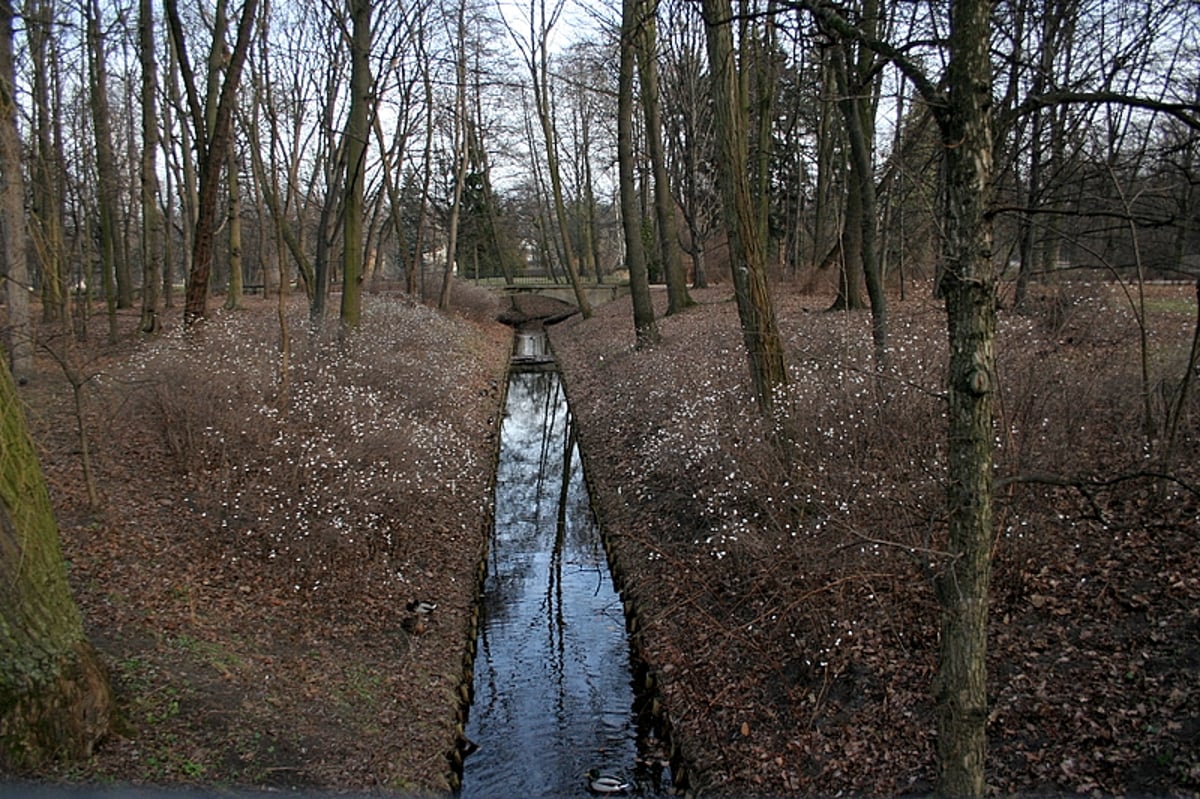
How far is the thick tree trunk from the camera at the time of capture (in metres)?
4.74

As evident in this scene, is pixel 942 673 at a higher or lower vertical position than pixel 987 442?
lower

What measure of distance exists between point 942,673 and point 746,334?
6.29 meters

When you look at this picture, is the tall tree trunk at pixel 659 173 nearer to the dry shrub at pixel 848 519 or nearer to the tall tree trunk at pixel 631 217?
the tall tree trunk at pixel 631 217

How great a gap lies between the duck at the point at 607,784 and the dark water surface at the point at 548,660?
0.07 m

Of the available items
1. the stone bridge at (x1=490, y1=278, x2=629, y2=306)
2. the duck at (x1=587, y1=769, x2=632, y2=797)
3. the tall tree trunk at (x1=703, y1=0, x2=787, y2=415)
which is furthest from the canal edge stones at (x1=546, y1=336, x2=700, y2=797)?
the stone bridge at (x1=490, y1=278, x2=629, y2=306)

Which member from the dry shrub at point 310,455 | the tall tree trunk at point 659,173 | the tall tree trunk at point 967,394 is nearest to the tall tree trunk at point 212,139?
the dry shrub at point 310,455

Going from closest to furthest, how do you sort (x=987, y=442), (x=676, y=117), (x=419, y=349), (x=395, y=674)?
(x=987, y=442), (x=395, y=674), (x=419, y=349), (x=676, y=117)

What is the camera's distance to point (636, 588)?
9.15 metres

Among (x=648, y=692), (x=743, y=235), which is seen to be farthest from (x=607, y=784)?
(x=743, y=235)

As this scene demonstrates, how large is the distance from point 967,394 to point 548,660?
223 inches

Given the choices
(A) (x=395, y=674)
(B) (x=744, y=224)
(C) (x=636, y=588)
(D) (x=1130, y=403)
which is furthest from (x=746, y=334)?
(A) (x=395, y=674)

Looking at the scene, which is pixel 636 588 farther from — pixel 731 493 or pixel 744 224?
pixel 744 224

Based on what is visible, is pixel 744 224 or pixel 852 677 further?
pixel 744 224

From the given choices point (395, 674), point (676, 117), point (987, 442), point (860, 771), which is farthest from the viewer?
point (676, 117)
